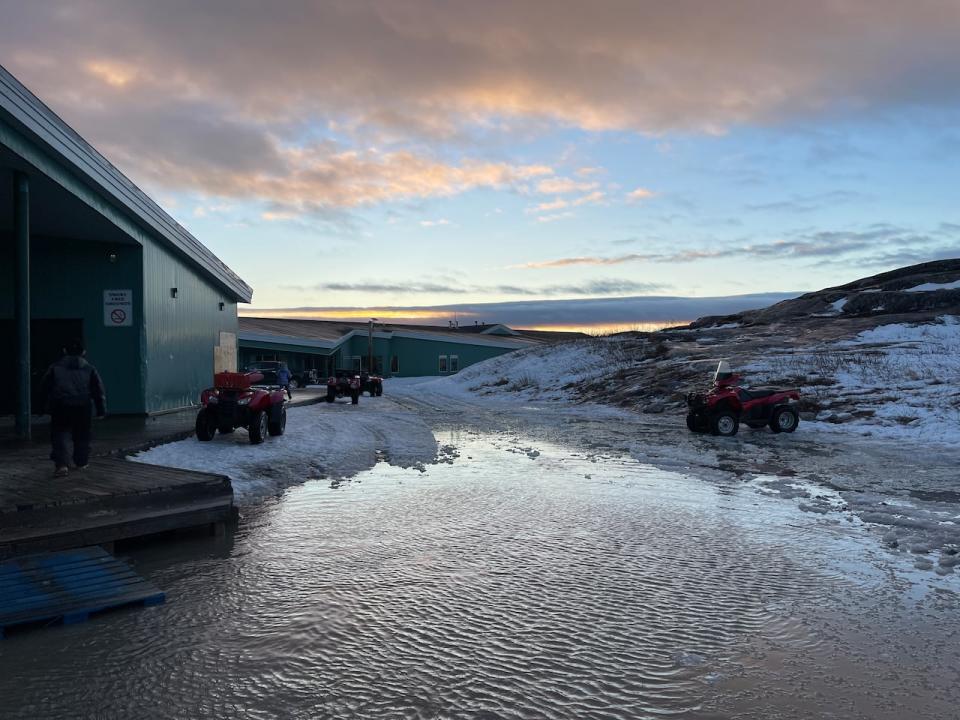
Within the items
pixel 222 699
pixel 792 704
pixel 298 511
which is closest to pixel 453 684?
pixel 222 699

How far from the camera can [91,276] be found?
18141 mm

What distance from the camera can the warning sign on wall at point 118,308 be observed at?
18.0m

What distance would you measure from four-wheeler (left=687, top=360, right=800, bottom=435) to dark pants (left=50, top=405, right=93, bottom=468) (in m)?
13.3

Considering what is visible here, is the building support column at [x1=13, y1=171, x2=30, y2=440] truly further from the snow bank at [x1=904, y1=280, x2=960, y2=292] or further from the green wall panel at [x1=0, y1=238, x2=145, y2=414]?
the snow bank at [x1=904, y1=280, x2=960, y2=292]

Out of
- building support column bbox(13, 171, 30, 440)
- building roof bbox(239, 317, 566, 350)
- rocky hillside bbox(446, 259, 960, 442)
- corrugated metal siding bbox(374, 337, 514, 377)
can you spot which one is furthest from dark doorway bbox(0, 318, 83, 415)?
corrugated metal siding bbox(374, 337, 514, 377)

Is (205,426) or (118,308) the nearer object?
(205,426)

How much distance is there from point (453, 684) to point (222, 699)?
3.98 feet

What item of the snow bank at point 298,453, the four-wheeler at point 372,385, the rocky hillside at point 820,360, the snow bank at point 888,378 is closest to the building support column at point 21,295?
the snow bank at point 298,453

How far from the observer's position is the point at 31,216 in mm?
15812

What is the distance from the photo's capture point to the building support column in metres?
12.6

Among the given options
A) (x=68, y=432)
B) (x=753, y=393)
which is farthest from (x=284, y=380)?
(x=68, y=432)

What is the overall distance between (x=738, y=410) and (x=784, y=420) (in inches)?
51.9

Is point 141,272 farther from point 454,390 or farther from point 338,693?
point 454,390

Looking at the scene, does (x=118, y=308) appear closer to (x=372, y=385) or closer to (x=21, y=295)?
(x=21, y=295)
